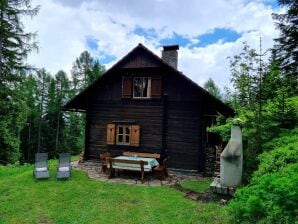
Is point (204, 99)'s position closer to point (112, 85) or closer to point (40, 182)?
point (112, 85)

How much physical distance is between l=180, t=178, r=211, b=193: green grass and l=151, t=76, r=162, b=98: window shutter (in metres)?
4.59

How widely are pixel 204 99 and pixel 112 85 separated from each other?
4855mm

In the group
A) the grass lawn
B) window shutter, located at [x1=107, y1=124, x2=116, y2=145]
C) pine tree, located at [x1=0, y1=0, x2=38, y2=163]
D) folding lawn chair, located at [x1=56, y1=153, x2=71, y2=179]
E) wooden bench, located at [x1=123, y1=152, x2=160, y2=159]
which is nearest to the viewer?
the grass lawn

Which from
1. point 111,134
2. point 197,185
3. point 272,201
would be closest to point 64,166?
point 111,134

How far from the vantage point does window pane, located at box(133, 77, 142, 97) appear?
1484cm

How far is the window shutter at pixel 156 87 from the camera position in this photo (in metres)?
14.2

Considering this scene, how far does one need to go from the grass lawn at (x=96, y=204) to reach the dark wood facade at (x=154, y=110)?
3.25 metres

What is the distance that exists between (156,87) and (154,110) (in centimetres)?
112

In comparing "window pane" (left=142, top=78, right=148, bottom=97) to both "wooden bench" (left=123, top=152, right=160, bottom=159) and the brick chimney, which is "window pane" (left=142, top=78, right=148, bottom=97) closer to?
the brick chimney

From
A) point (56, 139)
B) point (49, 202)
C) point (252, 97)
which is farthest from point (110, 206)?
point (56, 139)

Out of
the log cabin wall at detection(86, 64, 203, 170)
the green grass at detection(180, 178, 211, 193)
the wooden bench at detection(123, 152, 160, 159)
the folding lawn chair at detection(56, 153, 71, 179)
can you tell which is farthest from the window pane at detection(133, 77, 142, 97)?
the green grass at detection(180, 178, 211, 193)

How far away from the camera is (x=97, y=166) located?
14500 mm

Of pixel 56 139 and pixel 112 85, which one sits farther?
pixel 56 139

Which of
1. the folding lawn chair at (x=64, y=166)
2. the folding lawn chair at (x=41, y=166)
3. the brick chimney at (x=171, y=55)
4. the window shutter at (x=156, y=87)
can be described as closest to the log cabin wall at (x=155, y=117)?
the window shutter at (x=156, y=87)
